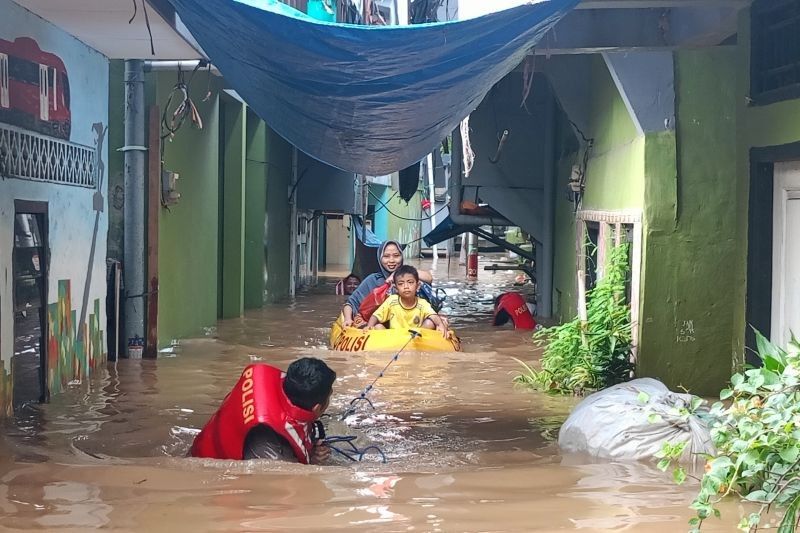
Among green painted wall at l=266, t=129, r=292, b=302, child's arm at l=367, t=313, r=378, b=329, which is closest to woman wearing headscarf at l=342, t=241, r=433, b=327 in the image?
child's arm at l=367, t=313, r=378, b=329

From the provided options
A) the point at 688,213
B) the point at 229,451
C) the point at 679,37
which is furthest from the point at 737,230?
the point at 229,451

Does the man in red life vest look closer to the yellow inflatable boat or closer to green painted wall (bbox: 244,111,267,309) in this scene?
the yellow inflatable boat

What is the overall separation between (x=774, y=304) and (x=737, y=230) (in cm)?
79

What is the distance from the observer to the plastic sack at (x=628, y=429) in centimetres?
555

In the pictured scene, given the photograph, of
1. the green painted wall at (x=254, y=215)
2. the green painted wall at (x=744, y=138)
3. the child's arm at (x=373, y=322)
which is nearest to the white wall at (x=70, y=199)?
the child's arm at (x=373, y=322)

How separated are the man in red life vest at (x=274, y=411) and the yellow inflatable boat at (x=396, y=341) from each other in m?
5.49

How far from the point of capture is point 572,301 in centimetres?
1314

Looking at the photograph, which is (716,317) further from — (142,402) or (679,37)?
(142,402)

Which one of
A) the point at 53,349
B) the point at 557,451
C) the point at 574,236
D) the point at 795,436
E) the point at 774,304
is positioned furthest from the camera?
the point at 574,236

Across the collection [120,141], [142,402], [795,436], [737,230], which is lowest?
[142,402]

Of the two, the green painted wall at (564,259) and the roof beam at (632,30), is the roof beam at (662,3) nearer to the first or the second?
the roof beam at (632,30)

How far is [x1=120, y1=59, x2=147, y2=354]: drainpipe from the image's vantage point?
989 centimetres

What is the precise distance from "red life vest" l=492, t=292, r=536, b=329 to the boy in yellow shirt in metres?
2.97

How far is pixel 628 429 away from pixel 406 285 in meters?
5.38
